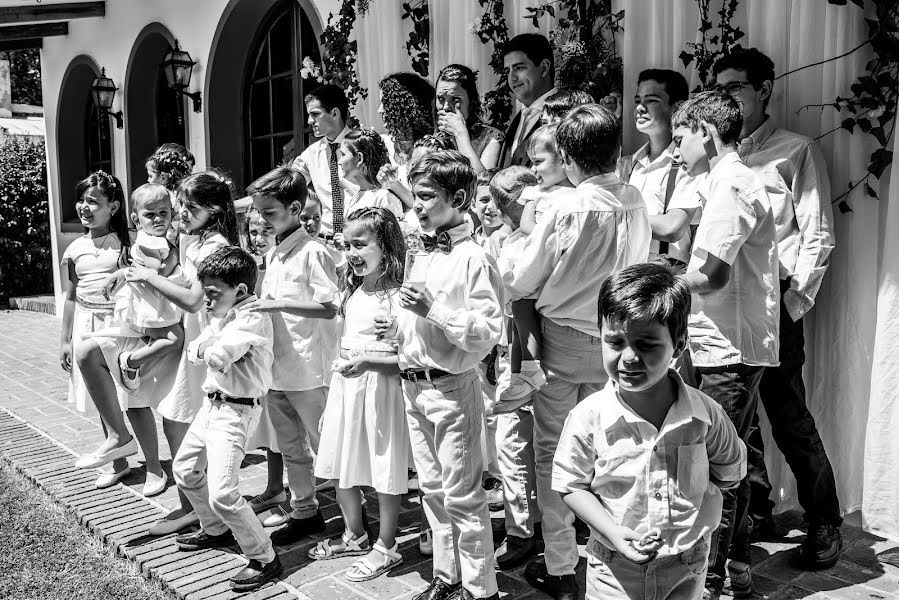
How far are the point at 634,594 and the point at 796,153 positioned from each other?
2.37 m

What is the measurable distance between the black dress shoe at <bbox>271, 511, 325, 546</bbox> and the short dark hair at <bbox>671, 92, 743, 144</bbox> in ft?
7.98

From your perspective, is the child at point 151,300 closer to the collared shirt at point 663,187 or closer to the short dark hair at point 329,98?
the short dark hair at point 329,98

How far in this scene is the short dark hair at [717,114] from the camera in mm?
3174

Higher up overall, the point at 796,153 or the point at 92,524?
the point at 796,153

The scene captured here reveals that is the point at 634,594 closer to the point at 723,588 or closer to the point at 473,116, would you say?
the point at 723,588

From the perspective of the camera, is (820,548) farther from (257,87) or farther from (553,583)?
(257,87)

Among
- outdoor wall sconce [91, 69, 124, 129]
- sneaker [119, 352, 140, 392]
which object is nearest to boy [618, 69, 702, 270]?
sneaker [119, 352, 140, 392]

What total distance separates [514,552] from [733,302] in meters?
1.36

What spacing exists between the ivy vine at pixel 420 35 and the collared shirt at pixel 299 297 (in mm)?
2428

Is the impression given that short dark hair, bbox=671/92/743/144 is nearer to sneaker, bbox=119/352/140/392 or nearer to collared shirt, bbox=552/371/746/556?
collared shirt, bbox=552/371/746/556

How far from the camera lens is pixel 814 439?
3.63 meters

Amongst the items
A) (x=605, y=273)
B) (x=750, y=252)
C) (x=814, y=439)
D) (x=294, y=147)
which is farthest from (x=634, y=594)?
(x=294, y=147)

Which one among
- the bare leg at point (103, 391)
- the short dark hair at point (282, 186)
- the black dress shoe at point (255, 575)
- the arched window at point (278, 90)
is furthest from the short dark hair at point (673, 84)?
the arched window at point (278, 90)

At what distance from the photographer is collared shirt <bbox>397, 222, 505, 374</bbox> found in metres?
2.90
